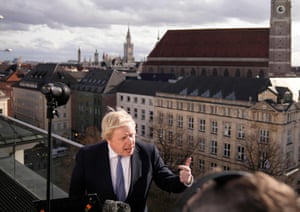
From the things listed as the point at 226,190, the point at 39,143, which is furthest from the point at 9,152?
the point at 226,190

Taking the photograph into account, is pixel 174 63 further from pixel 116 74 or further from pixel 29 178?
pixel 29 178

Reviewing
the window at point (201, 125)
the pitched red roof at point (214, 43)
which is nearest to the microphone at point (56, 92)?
the window at point (201, 125)

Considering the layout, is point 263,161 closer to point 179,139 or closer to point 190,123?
point 190,123

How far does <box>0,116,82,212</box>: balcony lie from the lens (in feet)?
16.5

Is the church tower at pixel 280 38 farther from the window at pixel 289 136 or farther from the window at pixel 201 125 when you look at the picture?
the window at pixel 289 136

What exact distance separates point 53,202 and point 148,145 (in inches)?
34.5

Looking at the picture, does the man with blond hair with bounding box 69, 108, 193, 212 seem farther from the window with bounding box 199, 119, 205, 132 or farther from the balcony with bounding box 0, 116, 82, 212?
the window with bounding box 199, 119, 205, 132

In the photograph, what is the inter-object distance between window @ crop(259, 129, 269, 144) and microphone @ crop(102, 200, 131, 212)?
27.3 m

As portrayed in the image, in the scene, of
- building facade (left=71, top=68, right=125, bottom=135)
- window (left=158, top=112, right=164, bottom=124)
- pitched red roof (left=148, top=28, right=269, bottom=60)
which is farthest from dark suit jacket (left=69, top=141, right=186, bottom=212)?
pitched red roof (left=148, top=28, right=269, bottom=60)

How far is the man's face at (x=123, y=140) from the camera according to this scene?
301cm

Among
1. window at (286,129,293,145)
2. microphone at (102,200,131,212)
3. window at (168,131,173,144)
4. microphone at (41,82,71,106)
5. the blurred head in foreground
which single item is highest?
microphone at (41,82,71,106)

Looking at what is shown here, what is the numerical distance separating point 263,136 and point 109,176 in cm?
2738

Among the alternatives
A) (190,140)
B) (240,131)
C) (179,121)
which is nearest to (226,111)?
(240,131)

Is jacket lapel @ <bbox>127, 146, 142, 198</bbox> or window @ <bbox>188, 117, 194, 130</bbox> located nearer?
jacket lapel @ <bbox>127, 146, 142, 198</bbox>
